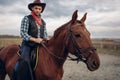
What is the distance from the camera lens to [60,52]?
215 inches

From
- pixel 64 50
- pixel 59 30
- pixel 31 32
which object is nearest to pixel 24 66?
pixel 31 32

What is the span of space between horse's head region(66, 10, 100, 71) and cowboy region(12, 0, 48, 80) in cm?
81

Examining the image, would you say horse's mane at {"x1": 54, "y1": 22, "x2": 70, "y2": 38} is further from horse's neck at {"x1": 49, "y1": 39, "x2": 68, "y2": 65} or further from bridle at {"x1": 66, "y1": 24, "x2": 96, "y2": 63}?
bridle at {"x1": 66, "y1": 24, "x2": 96, "y2": 63}

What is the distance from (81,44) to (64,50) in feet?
1.73

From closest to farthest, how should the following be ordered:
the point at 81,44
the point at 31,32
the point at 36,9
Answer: the point at 81,44 → the point at 31,32 → the point at 36,9

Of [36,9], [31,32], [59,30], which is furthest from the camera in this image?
[36,9]

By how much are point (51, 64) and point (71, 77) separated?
634 centimetres

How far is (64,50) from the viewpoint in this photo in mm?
5355

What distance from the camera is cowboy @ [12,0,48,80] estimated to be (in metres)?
5.56

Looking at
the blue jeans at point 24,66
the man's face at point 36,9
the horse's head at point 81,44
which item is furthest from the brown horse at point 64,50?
the man's face at point 36,9

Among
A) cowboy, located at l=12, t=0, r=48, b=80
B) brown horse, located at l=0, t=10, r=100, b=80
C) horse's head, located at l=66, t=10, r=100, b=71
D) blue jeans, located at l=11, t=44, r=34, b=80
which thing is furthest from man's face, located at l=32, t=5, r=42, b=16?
horse's head, located at l=66, t=10, r=100, b=71

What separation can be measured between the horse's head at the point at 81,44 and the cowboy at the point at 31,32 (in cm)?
81

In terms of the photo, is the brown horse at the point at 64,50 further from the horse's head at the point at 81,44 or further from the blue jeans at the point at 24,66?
the blue jeans at the point at 24,66

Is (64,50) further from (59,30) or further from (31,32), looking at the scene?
(31,32)
